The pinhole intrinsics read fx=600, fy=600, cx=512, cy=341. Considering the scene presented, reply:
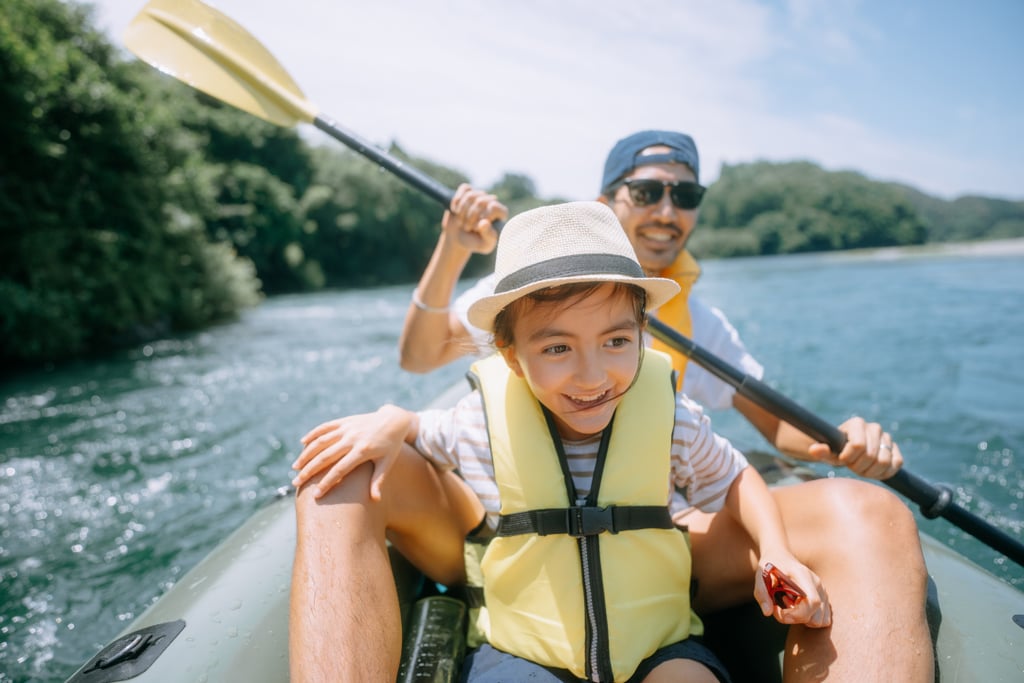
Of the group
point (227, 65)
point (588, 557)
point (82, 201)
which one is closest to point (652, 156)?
point (588, 557)

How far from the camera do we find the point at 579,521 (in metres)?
1.20

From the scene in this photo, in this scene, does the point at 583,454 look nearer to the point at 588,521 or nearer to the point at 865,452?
the point at 588,521

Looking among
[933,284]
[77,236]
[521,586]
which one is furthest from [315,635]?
[933,284]

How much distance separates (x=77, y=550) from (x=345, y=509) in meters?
2.18

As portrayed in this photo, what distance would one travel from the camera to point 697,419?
1.35 m

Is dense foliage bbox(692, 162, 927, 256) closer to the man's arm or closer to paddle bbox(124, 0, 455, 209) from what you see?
paddle bbox(124, 0, 455, 209)

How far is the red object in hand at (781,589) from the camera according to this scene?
1.08m

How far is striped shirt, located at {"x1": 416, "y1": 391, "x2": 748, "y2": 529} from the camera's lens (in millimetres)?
1306

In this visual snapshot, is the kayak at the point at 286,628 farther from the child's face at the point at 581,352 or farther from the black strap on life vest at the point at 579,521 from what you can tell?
the child's face at the point at 581,352

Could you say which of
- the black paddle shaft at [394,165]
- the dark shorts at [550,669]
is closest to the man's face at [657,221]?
the black paddle shaft at [394,165]

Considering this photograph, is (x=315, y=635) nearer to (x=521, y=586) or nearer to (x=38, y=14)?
(x=521, y=586)

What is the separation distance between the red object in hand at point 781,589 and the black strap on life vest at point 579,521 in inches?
9.1

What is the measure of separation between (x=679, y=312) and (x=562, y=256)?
1.09 m

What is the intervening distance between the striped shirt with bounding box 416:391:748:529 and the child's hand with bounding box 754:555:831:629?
0.25m
